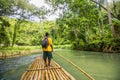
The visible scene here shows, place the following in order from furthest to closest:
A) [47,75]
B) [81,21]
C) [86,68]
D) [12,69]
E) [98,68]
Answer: [81,21] < [12,69] < [86,68] < [98,68] < [47,75]

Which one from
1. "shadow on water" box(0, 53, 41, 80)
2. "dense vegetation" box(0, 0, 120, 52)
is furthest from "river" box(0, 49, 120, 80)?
"dense vegetation" box(0, 0, 120, 52)

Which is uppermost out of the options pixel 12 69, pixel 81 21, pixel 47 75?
pixel 81 21

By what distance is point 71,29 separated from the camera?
47.2 meters

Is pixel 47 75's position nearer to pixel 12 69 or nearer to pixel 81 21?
pixel 12 69

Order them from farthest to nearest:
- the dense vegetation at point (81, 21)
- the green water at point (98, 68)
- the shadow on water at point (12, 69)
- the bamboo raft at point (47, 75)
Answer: the dense vegetation at point (81, 21) < the shadow on water at point (12, 69) < the green water at point (98, 68) < the bamboo raft at point (47, 75)

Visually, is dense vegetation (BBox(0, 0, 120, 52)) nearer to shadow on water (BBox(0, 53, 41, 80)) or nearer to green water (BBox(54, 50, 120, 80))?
green water (BBox(54, 50, 120, 80))

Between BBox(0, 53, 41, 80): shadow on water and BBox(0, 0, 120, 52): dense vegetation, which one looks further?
BBox(0, 0, 120, 52): dense vegetation

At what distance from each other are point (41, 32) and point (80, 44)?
3208 centimetres

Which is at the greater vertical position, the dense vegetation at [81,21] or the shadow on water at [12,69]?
the dense vegetation at [81,21]

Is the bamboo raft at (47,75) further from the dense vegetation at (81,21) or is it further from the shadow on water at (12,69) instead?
the dense vegetation at (81,21)

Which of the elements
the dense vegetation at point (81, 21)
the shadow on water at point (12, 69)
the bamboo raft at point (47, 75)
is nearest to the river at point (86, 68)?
the shadow on water at point (12, 69)

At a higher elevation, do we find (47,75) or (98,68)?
(47,75)

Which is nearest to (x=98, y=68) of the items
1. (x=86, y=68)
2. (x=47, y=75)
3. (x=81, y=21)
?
(x=86, y=68)

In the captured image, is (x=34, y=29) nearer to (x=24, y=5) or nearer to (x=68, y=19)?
(x=68, y=19)
